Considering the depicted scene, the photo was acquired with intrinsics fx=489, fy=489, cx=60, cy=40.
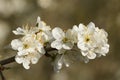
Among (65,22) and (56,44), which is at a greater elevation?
(65,22)

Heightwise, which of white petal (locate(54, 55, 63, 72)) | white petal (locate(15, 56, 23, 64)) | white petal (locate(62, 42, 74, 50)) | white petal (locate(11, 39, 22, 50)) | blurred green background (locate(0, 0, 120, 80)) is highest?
blurred green background (locate(0, 0, 120, 80))

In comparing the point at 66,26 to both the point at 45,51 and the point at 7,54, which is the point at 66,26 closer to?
the point at 7,54

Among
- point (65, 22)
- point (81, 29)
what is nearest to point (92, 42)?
point (81, 29)

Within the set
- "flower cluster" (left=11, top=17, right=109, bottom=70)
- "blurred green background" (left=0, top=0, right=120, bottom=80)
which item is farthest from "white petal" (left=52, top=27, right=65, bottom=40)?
"blurred green background" (left=0, top=0, right=120, bottom=80)

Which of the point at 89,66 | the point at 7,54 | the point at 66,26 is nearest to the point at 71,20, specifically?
the point at 66,26

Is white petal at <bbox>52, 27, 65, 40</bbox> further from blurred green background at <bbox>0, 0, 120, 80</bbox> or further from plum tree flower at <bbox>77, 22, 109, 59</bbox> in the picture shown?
blurred green background at <bbox>0, 0, 120, 80</bbox>

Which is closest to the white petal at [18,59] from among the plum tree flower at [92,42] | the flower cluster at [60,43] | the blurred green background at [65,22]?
the flower cluster at [60,43]

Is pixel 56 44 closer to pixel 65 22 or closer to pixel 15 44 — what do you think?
pixel 15 44

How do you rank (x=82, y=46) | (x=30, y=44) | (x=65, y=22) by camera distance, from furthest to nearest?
(x=65, y=22)
(x=30, y=44)
(x=82, y=46)
